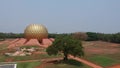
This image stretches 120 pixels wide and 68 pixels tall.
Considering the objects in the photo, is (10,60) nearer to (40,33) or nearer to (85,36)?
(40,33)

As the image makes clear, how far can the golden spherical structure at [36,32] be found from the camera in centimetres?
7762

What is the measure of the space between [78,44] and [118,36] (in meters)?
54.9

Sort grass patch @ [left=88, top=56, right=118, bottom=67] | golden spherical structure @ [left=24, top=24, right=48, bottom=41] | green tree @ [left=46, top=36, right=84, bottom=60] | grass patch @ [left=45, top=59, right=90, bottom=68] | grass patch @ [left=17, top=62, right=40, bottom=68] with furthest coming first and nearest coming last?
golden spherical structure @ [left=24, top=24, right=48, bottom=41] → grass patch @ [left=88, top=56, right=118, bottom=67] → green tree @ [left=46, top=36, right=84, bottom=60] → grass patch @ [left=17, top=62, right=40, bottom=68] → grass patch @ [left=45, top=59, right=90, bottom=68]

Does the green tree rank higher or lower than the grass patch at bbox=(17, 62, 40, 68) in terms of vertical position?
higher

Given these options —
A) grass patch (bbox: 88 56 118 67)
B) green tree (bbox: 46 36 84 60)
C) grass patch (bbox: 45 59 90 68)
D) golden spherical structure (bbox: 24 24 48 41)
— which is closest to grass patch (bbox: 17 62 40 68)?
grass patch (bbox: 45 59 90 68)

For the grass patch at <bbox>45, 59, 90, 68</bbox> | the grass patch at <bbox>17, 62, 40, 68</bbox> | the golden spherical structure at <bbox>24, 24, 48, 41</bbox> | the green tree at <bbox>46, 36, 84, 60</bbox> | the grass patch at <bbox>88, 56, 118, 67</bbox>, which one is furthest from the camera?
the golden spherical structure at <bbox>24, 24, 48, 41</bbox>

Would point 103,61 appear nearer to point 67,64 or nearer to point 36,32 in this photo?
point 67,64

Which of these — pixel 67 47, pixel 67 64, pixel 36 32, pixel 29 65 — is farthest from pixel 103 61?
pixel 36 32

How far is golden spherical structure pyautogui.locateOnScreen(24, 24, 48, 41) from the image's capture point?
77625 mm

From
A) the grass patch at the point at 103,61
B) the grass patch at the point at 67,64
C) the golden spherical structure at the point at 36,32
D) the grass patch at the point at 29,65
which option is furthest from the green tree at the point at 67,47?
the golden spherical structure at the point at 36,32

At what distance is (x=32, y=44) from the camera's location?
6838cm

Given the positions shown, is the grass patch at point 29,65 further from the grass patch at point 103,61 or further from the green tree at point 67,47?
the grass patch at point 103,61

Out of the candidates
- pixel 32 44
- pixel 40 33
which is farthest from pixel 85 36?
pixel 32 44

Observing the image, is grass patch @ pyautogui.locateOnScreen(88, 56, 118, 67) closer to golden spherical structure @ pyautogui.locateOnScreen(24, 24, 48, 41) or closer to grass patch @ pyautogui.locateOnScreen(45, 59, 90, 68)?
grass patch @ pyautogui.locateOnScreen(45, 59, 90, 68)
